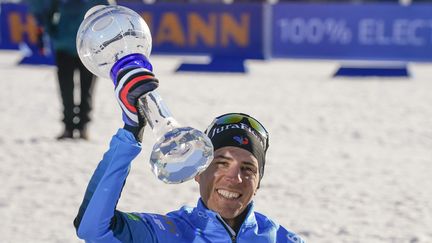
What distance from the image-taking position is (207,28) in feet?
52.4

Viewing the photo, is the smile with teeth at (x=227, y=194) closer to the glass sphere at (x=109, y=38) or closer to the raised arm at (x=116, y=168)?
the raised arm at (x=116, y=168)

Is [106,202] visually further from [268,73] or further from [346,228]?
[268,73]

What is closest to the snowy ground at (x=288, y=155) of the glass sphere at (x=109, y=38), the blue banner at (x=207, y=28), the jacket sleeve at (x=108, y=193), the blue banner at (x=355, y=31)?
the blue banner at (x=355, y=31)

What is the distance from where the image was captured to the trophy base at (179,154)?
7.54 ft

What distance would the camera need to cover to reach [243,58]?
15.7 meters

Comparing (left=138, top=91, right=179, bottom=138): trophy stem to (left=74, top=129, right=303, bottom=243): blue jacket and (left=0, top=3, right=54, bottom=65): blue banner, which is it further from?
(left=0, top=3, right=54, bottom=65): blue banner

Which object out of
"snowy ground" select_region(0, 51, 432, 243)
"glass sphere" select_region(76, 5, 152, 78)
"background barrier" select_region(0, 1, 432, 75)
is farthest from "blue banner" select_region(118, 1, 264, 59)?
"glass sphere" select_region(76, 5, 152, 78)

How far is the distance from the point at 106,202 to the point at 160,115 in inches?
11.7

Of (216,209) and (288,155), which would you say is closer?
(216,209)

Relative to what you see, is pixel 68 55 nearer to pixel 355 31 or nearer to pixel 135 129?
pixel 135 129

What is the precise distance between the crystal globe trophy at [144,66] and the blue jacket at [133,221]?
0.12 metres

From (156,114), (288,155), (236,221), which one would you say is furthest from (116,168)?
(288,155)

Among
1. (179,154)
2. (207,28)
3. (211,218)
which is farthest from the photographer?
(207,28)

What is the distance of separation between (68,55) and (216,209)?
5811 mm
